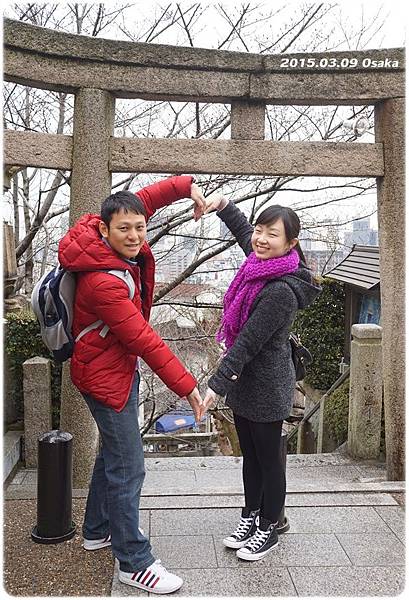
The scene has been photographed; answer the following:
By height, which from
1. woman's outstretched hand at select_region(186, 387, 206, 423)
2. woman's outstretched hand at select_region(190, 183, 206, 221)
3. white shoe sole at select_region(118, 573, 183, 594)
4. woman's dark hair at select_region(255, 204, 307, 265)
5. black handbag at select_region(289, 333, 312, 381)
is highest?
woman's outstretched hand at select_region(190, 183, 206, 221)

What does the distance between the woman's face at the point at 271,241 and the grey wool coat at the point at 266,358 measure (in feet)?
0.48

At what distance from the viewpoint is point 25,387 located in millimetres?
5445

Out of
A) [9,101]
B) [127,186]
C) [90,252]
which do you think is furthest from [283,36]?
[90,252]

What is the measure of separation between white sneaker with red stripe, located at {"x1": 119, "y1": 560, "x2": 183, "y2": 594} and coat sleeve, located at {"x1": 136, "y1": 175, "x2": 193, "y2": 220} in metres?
1.95

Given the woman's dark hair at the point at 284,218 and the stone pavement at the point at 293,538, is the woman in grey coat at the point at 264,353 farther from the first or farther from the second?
the stone pavement at the point at 293,538

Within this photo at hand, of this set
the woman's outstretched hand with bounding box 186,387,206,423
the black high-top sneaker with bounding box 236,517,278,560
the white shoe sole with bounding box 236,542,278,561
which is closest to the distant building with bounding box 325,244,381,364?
the black high-top sneaker with bounding box 236,517,278,560

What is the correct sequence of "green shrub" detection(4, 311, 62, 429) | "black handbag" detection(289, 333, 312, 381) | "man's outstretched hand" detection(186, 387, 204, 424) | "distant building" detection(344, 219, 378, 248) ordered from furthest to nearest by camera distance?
"distant building" detection(344, 219, 378, 248), "green shrub" detection(4, 311, 62, 429), "black handbag" detection(289, 333, 312, 381), "man's outstretched hand" detection(186, 387, 204, 424)

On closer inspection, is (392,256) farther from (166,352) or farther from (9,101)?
(9,101)

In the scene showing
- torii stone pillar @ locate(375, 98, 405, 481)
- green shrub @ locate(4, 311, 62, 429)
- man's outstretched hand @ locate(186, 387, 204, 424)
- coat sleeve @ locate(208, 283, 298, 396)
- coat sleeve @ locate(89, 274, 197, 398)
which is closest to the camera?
coat sleeve @ locate(89, 274, 197, 398)

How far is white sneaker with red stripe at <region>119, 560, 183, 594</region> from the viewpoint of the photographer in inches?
119

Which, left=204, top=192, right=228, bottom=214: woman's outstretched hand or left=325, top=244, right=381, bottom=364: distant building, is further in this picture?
left=325, top=244, right=381, bottom=364: distant building

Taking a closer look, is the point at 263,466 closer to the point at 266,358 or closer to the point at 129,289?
the point at 266,358

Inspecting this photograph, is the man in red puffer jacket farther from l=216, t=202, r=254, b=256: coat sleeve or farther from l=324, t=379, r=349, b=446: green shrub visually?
l=324, t=379, r=349, b=446: green shrub

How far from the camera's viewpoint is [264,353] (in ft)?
10.4
